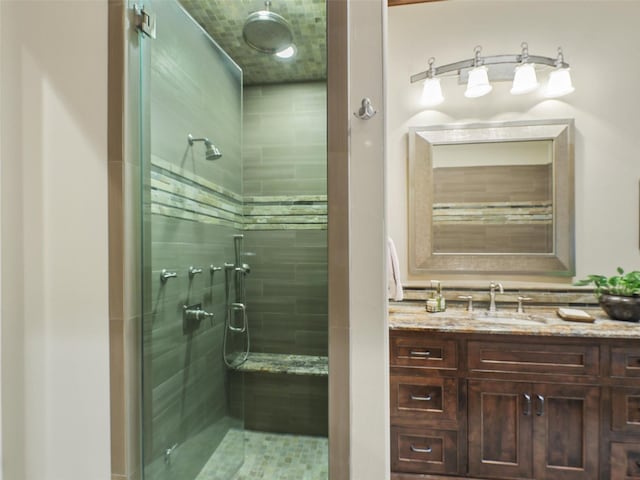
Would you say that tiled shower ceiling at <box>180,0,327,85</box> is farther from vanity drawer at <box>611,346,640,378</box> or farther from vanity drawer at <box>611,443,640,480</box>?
vanity drawer at <box>611,443,640,480</box>

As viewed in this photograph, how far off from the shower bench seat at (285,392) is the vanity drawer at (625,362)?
4.91 feet

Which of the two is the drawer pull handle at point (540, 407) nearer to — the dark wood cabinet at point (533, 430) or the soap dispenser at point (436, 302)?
the dark wood cabinet at point (533, 430)

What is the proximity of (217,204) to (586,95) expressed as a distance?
2.40m

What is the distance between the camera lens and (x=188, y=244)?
138cm

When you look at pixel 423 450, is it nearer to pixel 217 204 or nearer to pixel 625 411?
pixel 625 411

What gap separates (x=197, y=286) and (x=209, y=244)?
19cm

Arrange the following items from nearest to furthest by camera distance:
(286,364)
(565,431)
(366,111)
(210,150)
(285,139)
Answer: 1. (366,111)
2. (286,364)
3. (285,139)
4. (210,150)
5. (565,431)

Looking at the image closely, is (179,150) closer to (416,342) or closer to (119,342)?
(119,342)

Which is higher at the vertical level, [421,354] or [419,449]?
[421,354]

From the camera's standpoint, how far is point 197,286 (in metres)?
1.40

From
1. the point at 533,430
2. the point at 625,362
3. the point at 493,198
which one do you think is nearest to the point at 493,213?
the point at 493,198

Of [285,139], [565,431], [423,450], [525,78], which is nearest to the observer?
[285,139]

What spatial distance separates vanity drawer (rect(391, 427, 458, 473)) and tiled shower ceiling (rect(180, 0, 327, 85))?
1776 millimetres

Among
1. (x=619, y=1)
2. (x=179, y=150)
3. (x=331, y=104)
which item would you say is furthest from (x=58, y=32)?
(x=619, y=1)
